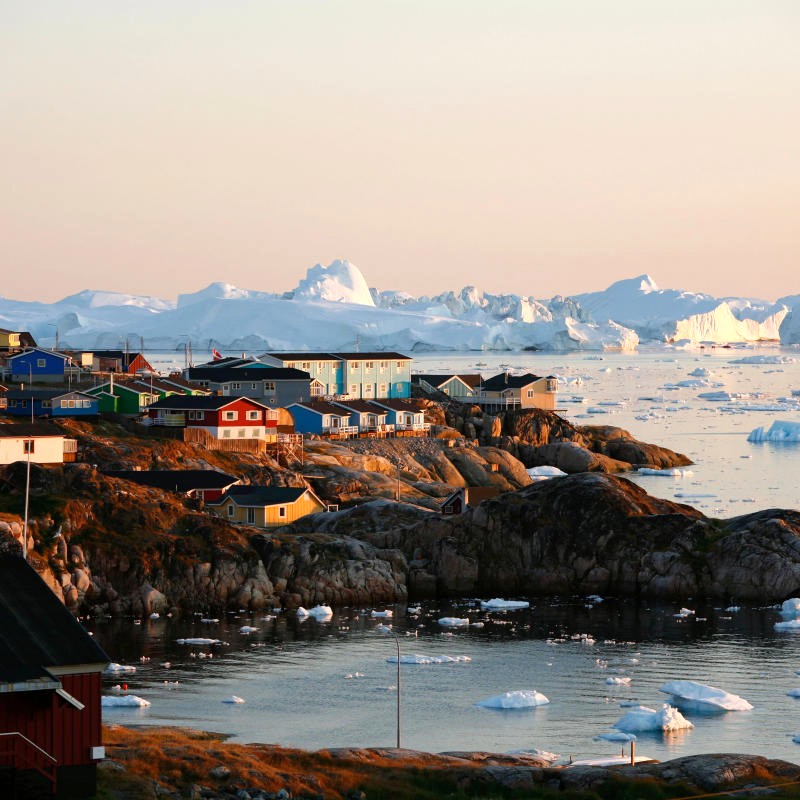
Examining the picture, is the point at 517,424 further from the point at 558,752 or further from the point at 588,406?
the point at 558,752

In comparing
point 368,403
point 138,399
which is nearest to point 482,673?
point 138,399

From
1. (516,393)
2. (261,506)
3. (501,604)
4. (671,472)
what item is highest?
(516,393)

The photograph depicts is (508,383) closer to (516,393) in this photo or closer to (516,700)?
(516,393)

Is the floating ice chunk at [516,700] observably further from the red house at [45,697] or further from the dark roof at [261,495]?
the dark roof at [261,495]

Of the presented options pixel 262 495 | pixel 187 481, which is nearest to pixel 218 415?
pixel 187 481

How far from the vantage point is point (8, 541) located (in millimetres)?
44375

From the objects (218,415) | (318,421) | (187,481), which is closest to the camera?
(187,481)

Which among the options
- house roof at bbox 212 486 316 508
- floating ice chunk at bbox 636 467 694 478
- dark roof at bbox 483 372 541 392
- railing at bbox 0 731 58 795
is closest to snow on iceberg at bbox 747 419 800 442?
dark roof at bbox 483 372 541 392

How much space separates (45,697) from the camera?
65.3 ft

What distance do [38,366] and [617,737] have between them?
59579 millimetres

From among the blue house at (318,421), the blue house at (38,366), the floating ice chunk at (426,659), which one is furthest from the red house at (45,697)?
the blue house at (38,366)

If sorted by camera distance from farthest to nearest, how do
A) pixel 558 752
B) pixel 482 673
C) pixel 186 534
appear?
pixel 186 534 → pixel 482 673 → pixel 558 752

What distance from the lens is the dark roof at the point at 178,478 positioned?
55.8 metres

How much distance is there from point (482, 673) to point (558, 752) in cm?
900
